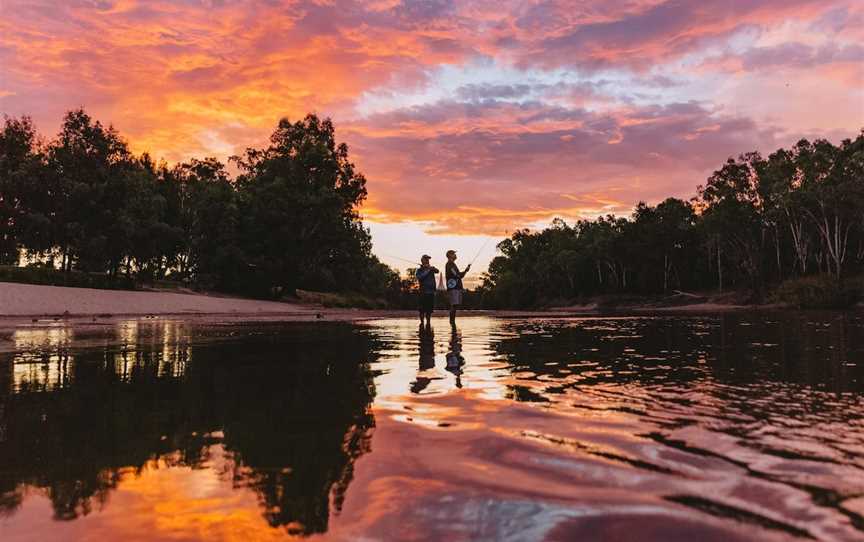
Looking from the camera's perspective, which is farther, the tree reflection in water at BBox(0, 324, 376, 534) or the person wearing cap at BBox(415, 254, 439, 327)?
the person wearing cap at BBox(415, 254, 439, 327)

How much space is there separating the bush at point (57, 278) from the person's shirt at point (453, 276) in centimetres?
3343

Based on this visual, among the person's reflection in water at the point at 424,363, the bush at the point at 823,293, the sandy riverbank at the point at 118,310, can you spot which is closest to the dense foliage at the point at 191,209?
the sandy riverbank at the point at 118,310

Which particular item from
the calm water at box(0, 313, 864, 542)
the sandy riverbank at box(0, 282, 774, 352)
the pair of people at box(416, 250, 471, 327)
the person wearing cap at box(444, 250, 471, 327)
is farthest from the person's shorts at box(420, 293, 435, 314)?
the calm water at box(0, 313, 864, 542)

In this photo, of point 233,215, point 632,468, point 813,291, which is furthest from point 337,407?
point 813,291

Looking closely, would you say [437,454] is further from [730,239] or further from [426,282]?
[730,239]

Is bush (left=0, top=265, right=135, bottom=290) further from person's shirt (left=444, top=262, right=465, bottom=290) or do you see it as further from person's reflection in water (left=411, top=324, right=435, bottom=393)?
person's reflection in water (left=411, top=324, right=435, bottom=393)

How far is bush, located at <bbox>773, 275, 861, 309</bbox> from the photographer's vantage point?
146 ft

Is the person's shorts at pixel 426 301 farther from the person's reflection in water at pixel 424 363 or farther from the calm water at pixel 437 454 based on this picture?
the calm water at pixel 437 454

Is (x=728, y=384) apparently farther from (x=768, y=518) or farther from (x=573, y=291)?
(x=573, y=291)

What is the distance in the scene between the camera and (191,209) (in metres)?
56.7

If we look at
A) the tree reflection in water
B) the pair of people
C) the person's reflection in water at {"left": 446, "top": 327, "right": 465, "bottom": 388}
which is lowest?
the tree reflection in water

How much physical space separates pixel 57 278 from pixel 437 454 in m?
44.8

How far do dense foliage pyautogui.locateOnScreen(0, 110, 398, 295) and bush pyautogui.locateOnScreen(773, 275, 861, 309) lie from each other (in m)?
42.0

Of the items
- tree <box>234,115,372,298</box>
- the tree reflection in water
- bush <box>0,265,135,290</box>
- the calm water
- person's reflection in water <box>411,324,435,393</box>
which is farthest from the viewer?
tree <box>234,115,372,298</box>
